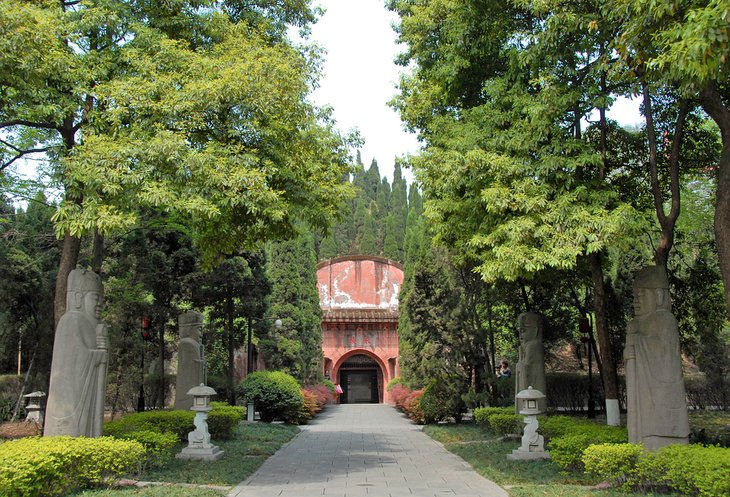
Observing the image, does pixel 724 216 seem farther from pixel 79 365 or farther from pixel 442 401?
pixel 442 401

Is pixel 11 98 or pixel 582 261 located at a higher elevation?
pixel 11 98

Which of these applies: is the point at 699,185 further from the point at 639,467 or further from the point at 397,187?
the point at 397,187

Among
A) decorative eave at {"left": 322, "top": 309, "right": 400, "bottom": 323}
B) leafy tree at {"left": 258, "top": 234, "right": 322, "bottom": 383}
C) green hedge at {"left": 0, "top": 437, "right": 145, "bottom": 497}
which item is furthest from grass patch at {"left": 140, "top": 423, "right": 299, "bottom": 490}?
decorative eave at {"left": 322, "top": 309, "right": 400, "bottom": 323}

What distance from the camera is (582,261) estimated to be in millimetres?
→ 11586

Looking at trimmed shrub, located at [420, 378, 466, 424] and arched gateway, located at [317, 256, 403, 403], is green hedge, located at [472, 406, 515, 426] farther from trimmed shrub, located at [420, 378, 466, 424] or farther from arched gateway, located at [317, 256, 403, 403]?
arched gateway, located at [317, 256, 403, 403]

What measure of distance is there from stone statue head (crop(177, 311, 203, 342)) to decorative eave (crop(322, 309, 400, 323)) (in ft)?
63.6

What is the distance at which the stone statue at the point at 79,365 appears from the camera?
309 inches

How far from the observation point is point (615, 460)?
6.94m

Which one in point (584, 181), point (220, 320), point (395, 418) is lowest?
point (395, 418)

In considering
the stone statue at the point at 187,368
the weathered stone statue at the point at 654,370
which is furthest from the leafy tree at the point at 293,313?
the weathered stone statue at the point at 654,370

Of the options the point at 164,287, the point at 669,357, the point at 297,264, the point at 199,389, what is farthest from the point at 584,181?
the point at 297,264

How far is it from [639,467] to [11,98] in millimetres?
9367

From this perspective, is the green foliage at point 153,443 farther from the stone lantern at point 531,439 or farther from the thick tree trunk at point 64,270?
the stone lantern at point 531,439

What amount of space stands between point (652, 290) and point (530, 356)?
5307 mm
